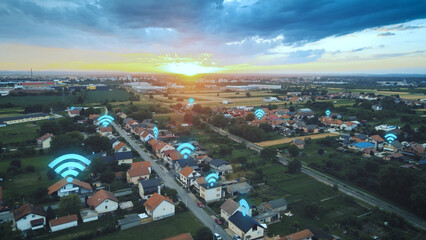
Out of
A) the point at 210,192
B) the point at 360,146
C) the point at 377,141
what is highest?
the point at 377,141

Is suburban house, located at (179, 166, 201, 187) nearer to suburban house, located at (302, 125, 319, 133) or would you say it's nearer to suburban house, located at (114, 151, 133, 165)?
suburban house, located at (114, 151, 133, 165)

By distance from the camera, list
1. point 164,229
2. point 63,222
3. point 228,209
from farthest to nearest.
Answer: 1. point 228,209
2. point 164,229
3. point 63,222

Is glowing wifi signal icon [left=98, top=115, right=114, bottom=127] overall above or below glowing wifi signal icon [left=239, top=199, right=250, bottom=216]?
above

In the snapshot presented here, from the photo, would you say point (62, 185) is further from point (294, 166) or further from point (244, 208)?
point (294, 166)

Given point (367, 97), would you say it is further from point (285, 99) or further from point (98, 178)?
→ point (98, 178)

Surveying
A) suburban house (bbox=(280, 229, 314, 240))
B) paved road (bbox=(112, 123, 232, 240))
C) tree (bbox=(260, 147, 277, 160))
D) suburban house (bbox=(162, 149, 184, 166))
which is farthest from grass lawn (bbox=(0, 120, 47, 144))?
suburban house (bbox=(280, 229, 314, 240))

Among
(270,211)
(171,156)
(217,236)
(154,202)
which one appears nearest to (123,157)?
(171,156)
